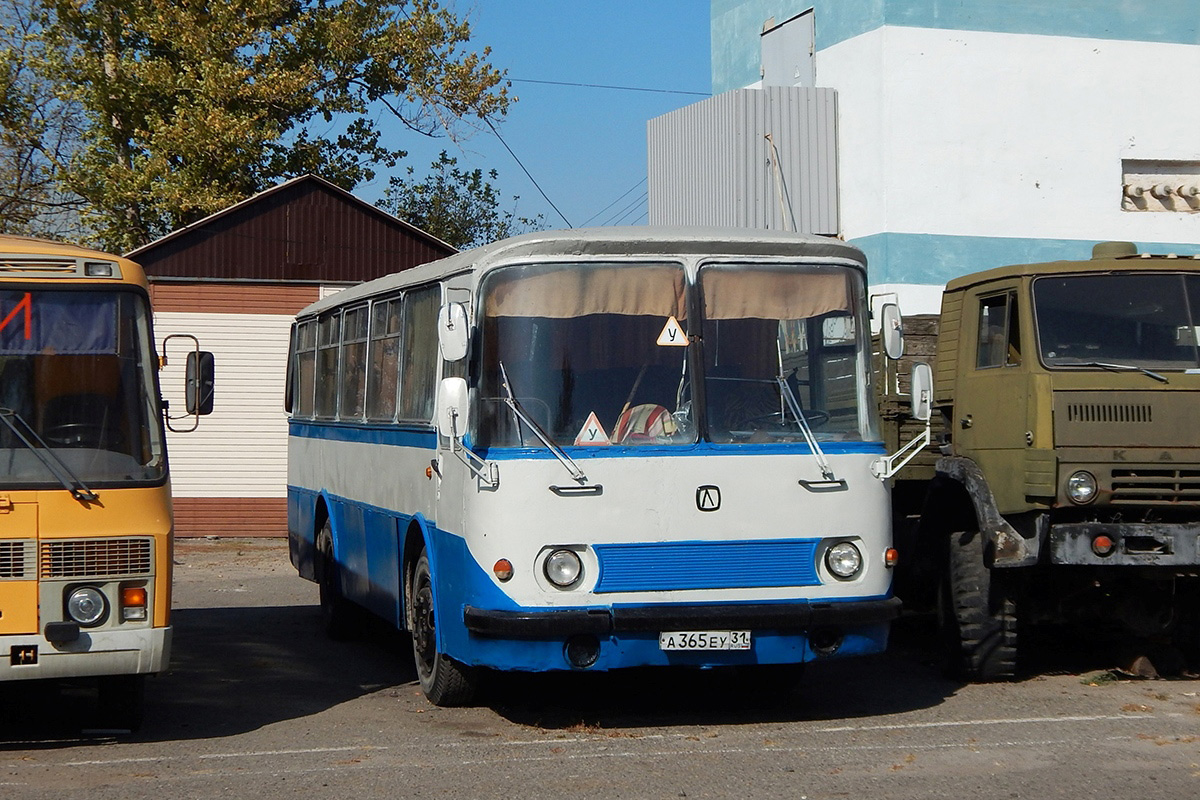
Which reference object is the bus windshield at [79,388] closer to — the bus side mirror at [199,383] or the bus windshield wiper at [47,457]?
the bus windshield wiper at [47,457]

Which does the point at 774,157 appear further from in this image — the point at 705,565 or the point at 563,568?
the point at 563,568

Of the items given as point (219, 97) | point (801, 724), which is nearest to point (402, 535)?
point (801, 724)

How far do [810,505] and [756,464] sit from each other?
14.5 inches

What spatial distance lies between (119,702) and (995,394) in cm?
562

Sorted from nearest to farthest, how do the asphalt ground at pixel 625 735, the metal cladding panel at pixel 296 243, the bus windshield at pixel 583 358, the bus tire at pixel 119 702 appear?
1. the asphalt ground at pixel 625 735
2. the bus windshield at pixel 583 358
3. the bus tire at pixel 119 702
4. the metal cladding panel at pixel 296 243

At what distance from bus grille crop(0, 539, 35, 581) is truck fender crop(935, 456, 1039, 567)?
18.2 feet

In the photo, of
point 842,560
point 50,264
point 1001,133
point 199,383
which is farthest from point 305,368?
point 1001,133

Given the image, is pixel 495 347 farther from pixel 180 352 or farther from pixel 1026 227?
pixel 180 352

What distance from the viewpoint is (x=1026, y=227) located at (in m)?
18.3

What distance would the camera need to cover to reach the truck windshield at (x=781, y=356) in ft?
27.8

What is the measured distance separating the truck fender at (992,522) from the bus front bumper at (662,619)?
163 cm

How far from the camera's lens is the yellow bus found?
7.80m

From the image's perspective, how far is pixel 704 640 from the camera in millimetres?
8164

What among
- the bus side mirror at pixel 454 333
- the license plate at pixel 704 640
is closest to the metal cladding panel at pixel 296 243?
the bus side mirror at pixel 454 333
